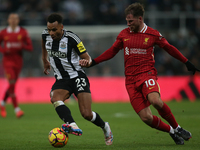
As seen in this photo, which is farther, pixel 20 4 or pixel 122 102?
pixel 20 4

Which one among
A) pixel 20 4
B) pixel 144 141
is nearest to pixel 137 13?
pixel 144 141

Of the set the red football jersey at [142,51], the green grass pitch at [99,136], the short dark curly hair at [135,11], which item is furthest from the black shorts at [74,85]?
the short dark curly hair at [135,11]

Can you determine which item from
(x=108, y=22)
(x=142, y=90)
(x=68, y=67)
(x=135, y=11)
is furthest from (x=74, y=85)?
(x=108, y=22)

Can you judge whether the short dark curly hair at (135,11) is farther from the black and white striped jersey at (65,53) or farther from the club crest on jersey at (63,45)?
the club crest on jersey at (63,45)

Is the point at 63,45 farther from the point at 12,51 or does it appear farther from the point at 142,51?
the point at 12,51

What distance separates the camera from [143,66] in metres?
5.91

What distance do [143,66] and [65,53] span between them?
1248mm

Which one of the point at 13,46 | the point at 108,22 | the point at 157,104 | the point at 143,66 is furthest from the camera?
the point at 108,22

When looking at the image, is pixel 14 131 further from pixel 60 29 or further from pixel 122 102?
pixel 122 102

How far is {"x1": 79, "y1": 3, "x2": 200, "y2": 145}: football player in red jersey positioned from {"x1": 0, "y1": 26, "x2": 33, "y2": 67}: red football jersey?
4968 millimetres

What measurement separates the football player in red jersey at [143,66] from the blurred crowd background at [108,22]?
10.9 metres

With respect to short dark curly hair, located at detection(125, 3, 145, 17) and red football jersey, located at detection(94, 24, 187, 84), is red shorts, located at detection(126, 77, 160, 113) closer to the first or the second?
red football jersey, located at detection(94, 24, 187, 84)

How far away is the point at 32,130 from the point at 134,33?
3.05 meters

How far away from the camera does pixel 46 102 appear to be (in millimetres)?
15391
